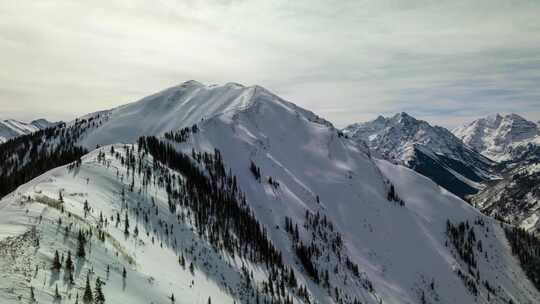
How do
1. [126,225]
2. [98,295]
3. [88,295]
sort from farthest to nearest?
[126,225] < [98,295] < [88,295]

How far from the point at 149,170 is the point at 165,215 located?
105ft

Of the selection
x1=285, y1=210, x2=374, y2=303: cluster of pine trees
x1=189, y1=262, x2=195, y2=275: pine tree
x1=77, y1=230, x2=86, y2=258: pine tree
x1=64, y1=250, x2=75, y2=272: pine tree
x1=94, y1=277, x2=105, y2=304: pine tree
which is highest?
x1=77, y1=230, x2=86, y2=258: pine tree

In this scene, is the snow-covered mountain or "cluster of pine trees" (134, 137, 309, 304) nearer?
the snow-covered mountain

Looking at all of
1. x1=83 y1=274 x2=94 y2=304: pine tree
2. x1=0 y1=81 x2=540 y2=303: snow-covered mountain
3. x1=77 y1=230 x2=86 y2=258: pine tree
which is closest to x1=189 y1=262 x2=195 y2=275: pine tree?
x1=0 y1=81 x2=540 y2=303: snow-covered mountain

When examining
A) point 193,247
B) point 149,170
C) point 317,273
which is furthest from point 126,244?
point 317,273

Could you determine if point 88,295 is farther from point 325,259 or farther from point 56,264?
point 325,259

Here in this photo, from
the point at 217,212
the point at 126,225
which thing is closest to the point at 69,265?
the point at 126,225

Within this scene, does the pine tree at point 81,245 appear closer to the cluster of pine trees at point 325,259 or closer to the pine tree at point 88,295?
the pine tree at point 88,295

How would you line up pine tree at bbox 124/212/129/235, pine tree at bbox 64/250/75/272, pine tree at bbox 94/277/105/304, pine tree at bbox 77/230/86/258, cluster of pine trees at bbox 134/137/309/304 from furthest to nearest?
cluster of pine trees at bbox 134/137/309/304 → pine tree at bbox 124/212/129/235 → pine tree at bbox 77/230/86/258 → pine tree at bbox 64/250/75/272 → pine tree at bbox 94/277/105/304

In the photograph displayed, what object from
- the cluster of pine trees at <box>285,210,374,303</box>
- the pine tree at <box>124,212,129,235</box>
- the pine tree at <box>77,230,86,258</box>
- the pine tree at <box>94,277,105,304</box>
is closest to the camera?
the pine tree at <box>94,277,105,304</box>

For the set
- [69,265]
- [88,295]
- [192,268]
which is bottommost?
[192,268]

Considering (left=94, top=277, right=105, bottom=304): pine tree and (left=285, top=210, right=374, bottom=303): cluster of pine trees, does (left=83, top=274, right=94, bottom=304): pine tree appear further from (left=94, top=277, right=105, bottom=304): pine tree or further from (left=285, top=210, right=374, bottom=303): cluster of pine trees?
(left=285, top=210, right=374, bottom=303): cluster of pine trees

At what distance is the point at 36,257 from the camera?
4178cm

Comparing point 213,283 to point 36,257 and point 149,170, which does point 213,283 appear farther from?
point 149,170
